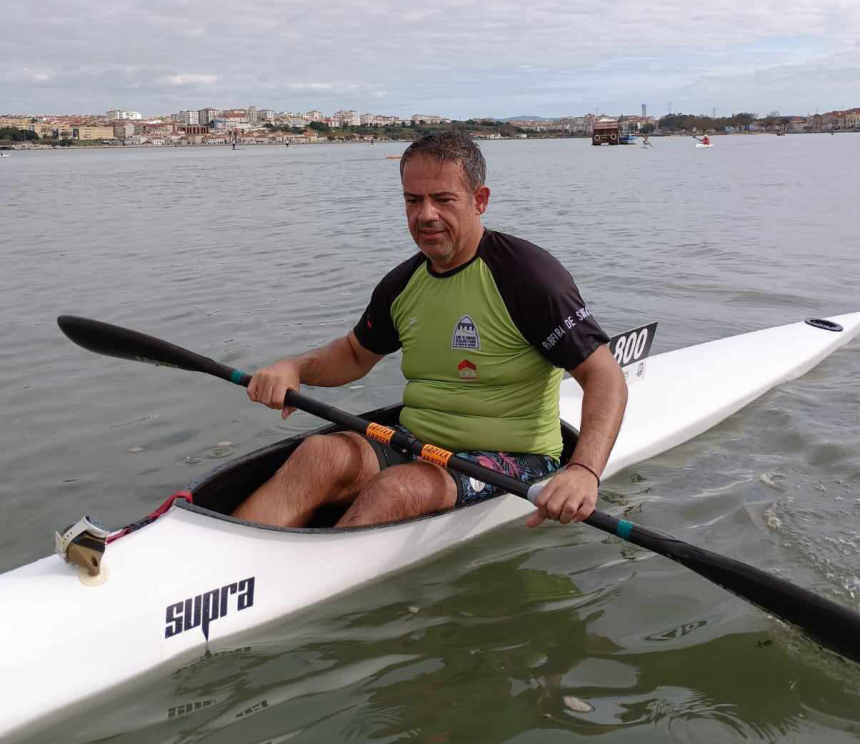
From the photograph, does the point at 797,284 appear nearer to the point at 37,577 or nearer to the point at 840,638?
the point at 840,638

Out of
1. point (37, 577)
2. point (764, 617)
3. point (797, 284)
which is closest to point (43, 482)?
point (37, 577)

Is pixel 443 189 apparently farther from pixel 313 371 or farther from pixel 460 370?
pixel 313 371

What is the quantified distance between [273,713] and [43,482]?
8.44ft

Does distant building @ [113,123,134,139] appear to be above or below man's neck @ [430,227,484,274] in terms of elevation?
above

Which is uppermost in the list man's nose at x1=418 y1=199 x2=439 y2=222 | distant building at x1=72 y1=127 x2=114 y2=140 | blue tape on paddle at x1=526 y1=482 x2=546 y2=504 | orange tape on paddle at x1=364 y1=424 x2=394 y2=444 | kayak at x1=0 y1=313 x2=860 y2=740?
distant building at x1=72 y1=127 x2=114 y2=140

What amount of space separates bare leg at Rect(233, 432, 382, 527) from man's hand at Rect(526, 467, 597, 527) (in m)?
0.92

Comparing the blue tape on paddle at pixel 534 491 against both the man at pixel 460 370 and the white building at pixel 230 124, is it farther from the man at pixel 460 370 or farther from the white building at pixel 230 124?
the white building at pixel 230 124

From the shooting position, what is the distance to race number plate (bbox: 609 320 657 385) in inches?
213

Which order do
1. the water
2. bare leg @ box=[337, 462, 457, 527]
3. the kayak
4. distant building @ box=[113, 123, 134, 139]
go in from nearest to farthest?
the kayak, the water, bare leg @ box=[337, 462, 457, 527], distant building @ box=[113, 123, 134, 139]

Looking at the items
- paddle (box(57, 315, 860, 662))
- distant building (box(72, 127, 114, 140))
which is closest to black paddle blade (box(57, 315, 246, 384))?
paddle (box(57, 315, 860, 662))

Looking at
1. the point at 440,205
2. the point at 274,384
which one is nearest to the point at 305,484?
the point at 274,384

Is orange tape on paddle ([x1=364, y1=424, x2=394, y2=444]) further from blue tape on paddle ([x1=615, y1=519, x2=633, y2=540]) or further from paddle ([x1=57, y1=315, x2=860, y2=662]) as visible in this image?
blue tape on paddle ([x1=615, y1=519, x2=633, y2=540])

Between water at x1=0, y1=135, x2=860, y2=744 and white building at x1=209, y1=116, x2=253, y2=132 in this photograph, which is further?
white building at x1=209, y1=116, x2=253, y2=132

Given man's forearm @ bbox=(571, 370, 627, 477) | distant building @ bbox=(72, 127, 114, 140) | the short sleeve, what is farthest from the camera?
distant building @ bbox=(72, 127, 114, 140)
